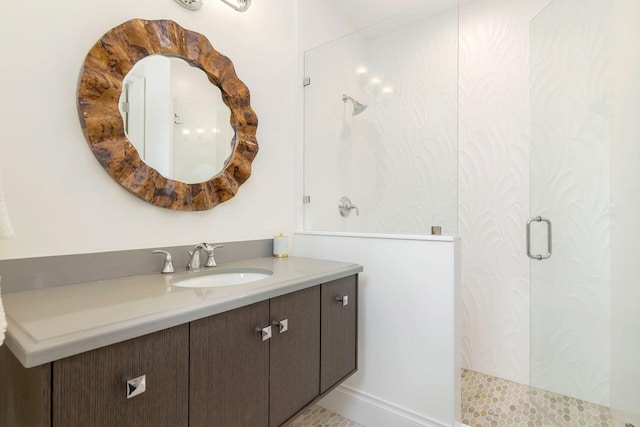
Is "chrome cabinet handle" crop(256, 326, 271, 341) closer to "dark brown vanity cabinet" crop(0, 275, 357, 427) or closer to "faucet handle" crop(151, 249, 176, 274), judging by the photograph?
"dark brown vanity cabinet" crop(0, 275, 357, 427)

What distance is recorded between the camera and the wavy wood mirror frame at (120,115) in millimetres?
1091

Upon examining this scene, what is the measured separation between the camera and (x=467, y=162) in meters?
2.29

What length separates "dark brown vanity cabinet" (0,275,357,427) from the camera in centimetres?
62

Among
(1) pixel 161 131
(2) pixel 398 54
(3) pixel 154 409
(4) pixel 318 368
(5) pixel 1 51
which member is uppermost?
(2) pixel 398 54

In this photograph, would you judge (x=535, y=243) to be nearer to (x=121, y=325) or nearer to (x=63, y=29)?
(x=121, y=325)

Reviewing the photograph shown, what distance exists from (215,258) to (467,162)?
1858 millimetres

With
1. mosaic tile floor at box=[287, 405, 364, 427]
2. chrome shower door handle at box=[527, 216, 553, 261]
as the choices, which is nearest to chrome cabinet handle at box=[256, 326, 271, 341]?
mosaic tile floor at box=[287, 405, 364, 427]

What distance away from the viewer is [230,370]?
90cm

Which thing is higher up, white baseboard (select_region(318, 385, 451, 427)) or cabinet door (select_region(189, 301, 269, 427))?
cabinet door (select_region(189, 301, 269, 427))

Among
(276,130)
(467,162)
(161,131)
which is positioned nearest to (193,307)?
(161,131)

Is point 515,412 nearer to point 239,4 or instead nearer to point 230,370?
point 230,370

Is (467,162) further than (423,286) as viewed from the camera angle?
Yes

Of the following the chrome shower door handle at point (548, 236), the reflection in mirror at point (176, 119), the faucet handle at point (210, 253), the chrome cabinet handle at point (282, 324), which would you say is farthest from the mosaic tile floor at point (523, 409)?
the reflection in mirror at point (176, 119)

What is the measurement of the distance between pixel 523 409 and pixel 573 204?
118 centimetres
